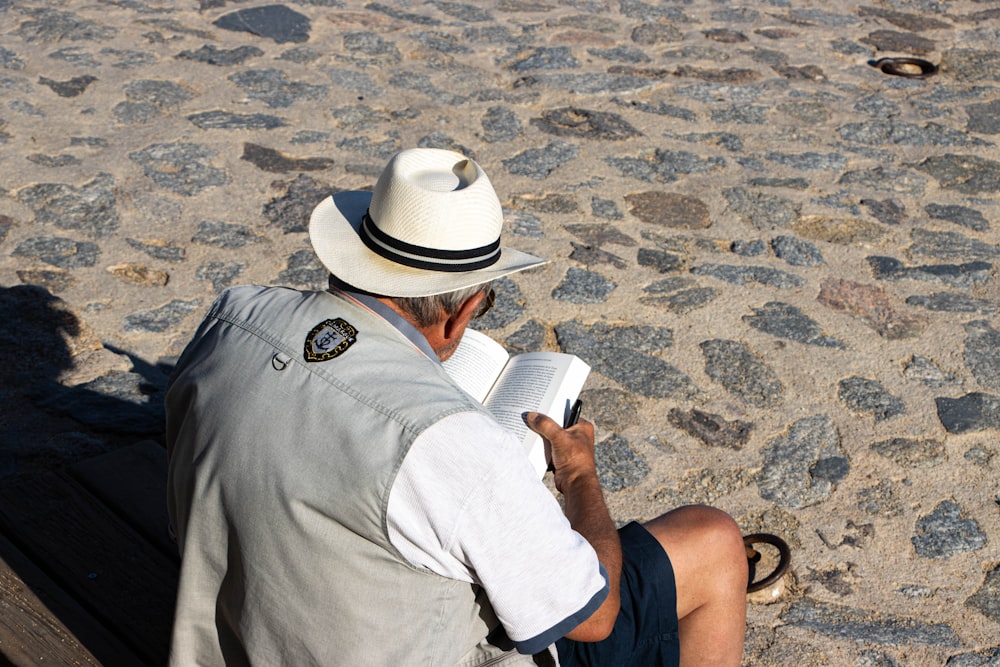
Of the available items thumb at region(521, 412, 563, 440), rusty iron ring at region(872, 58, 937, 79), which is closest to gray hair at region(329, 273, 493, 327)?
thumb at region(521, 412, 563, 440)

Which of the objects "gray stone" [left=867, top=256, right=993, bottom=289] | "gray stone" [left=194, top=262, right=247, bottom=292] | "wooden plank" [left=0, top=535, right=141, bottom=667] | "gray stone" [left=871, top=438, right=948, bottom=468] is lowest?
"gray stone" [left=871, top=438, right=948, bottom=468]

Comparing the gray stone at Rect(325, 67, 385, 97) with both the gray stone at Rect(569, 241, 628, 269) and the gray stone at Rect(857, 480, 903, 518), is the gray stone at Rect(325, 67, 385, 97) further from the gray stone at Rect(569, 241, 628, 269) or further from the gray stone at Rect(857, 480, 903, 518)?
the gray stone at Rect(857, 480, 903, 518)

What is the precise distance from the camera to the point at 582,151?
523 centimetres

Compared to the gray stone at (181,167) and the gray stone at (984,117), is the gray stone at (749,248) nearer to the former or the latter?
the gray stone at (984,117)

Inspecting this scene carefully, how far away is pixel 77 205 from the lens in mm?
4273

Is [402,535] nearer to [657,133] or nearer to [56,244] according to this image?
[56,244]

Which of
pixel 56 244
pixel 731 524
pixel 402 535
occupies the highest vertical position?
pixel 402 535

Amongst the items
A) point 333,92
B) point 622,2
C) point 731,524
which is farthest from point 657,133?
point 731,524

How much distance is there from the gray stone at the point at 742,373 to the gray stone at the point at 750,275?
0.49 meters

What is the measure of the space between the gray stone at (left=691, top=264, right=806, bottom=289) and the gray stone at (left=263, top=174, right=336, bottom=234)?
5.49ft

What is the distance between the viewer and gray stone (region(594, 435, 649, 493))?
3164mm

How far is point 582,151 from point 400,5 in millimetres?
2342

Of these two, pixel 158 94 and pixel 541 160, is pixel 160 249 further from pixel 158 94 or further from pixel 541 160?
pixel 541 160

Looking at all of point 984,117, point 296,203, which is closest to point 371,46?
point 296,203
